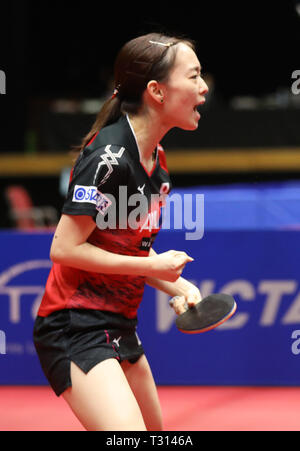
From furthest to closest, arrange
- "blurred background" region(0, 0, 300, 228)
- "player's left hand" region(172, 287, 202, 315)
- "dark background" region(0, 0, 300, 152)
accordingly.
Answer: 1. "dark background" region(0, 0, 300, 152)
2. "blurred background" region(0, 0, 300, 228)
3. "player's left hand" region(172, 287, 202, 315)

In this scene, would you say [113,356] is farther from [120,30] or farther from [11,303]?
[120,30]

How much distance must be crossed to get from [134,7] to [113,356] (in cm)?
1053

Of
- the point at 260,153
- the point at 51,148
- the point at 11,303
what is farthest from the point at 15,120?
the point at 11,303

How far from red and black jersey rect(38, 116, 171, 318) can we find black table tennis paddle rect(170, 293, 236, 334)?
17 cm

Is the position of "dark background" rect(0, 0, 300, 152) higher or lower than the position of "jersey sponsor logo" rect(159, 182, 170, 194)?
higher

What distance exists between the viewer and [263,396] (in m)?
3.68

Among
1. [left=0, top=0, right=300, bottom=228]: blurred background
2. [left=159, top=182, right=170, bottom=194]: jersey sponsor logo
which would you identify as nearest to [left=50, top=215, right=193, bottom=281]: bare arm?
[left=159, top=182, right=170, bottom=194]: jersey sponsor logo

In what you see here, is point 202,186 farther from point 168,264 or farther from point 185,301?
point 168,264

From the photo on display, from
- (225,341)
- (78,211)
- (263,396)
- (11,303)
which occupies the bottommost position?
(263,396)

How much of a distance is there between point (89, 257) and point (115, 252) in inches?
6.2

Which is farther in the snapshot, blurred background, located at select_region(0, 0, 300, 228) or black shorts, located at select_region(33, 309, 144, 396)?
blurred background, located at select_region(0, 0, 300, 228)

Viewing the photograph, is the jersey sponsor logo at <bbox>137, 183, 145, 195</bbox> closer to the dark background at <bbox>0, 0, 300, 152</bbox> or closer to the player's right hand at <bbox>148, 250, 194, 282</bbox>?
the player's right hand at <bbox>148, 250, 194, 282</bbox>

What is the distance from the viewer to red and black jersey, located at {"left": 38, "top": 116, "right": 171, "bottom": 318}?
5.88ft

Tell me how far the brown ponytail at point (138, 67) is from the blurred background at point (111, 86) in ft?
16.0
